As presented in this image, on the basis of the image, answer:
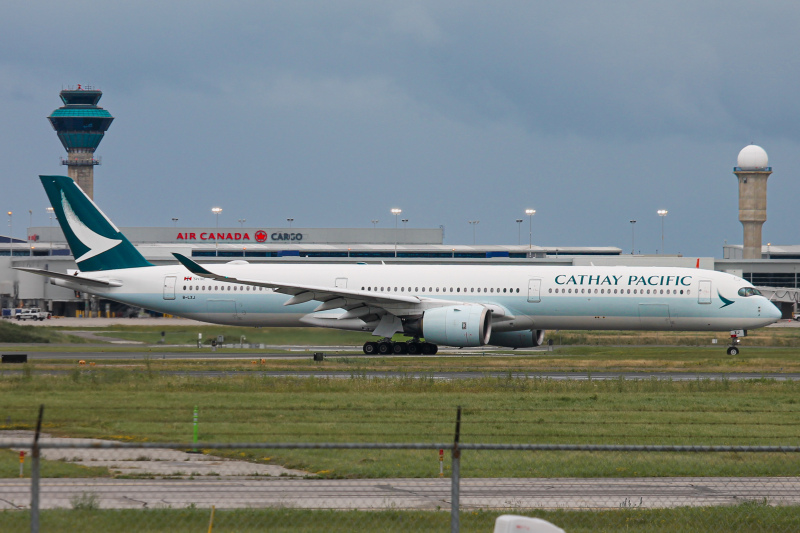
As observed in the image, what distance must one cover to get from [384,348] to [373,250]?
70911mm

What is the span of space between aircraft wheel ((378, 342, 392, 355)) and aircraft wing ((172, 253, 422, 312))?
1.52 m

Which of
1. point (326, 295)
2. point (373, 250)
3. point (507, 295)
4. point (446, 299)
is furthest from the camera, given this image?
point (373, 250)

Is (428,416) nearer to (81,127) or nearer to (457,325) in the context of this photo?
(457,325)

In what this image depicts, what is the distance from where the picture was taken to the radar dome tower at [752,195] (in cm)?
12875

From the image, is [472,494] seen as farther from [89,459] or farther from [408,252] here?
[408,252]

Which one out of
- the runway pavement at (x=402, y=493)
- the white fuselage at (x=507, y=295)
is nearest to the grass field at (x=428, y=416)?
the runway pavement at (x=402, y=493)

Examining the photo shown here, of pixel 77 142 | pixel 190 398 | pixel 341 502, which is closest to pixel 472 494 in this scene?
pixel 341 502

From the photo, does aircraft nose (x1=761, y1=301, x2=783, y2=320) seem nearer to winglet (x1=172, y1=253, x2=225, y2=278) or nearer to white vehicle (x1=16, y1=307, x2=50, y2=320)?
winglet (x1=172, y1=253, x2=225, y2=278)

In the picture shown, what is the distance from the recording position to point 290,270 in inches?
1818

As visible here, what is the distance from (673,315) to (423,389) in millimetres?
19790

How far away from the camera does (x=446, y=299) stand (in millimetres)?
43906

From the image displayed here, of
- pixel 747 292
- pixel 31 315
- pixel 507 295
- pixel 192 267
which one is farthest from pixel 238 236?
pixel 747 292

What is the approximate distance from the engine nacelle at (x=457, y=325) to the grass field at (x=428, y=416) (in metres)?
9.62

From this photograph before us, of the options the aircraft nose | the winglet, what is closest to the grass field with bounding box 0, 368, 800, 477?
the winglet
